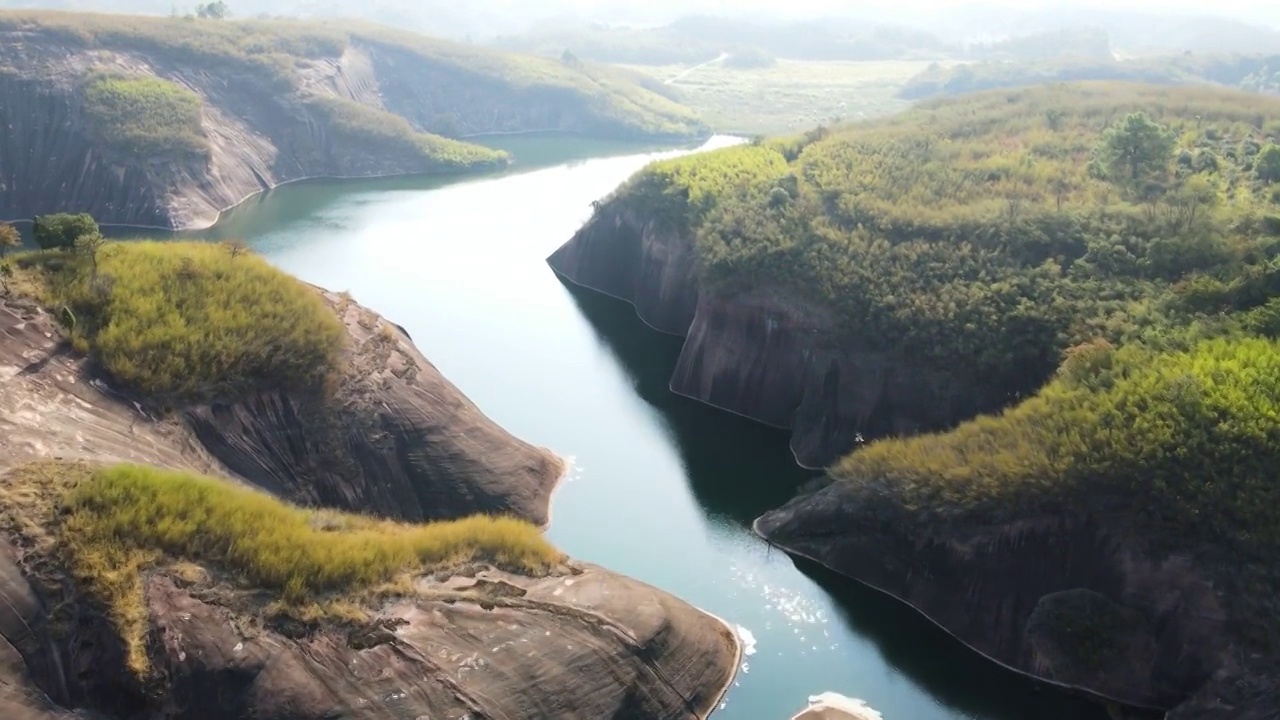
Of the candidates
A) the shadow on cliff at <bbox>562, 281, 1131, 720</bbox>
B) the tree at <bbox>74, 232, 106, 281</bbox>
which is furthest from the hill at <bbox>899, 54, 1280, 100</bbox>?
the tree at <bbox>74, 232, 106, 281</bbox>

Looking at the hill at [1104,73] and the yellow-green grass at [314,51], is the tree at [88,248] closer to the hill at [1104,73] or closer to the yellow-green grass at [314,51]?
the yellow-green grass at [314,51]

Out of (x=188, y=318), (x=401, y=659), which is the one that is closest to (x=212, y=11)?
(x=188, y=318)

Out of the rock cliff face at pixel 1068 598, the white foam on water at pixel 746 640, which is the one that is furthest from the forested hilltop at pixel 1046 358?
the white foam on water at pixel 746 640

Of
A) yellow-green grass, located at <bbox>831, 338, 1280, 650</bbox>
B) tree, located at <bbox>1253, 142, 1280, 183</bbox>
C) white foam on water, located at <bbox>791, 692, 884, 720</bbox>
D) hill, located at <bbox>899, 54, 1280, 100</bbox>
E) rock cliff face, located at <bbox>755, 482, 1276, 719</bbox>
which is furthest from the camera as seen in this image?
hill, located at <bbox>899, 54, 1280, 100</bbox>

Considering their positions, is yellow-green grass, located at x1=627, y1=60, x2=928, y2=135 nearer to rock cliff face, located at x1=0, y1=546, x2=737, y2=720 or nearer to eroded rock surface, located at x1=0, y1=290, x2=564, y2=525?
eroded rock surface, located at x1=0, y1=290, x2=564, y2=525

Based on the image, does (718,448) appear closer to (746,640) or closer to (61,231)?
(746,640)

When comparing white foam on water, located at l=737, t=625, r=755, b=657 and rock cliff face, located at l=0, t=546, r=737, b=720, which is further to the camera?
white foam on water, located at l=737, t=625, r=755, b=657
